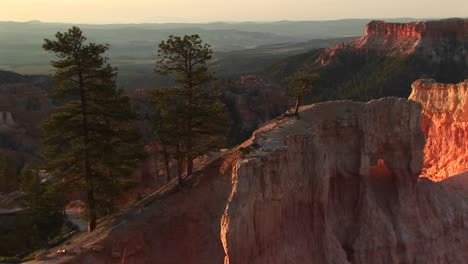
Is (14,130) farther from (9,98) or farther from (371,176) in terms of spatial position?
(371,176)

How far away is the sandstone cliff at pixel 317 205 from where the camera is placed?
18844mm

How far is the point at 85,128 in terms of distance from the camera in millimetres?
25500

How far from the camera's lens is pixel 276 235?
18.8 metres

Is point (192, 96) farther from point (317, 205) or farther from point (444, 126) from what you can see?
point (444, 126)

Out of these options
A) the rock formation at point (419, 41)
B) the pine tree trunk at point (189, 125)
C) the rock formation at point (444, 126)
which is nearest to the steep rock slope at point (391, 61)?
the rock formation at point (419, 41)

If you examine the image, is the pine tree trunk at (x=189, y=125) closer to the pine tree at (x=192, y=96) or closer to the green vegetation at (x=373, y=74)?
the pine tree at (x=192, y=96)

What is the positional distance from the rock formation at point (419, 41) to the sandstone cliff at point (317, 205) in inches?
4143

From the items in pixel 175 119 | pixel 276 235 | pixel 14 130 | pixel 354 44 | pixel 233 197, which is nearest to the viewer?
pixel 233 197

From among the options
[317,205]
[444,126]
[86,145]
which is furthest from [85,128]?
[444,126]

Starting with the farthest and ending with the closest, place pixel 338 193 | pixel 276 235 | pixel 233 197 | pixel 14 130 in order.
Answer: pixel 14 130, pixel 338 193, pixel 276 235, pixel 233 197

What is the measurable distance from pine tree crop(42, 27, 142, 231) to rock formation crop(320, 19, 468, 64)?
107418mm

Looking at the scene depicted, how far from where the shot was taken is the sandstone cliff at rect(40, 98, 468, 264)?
18.8 m

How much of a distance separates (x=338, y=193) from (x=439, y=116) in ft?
46.6

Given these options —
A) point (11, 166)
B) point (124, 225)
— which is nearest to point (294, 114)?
point (124, 225)
